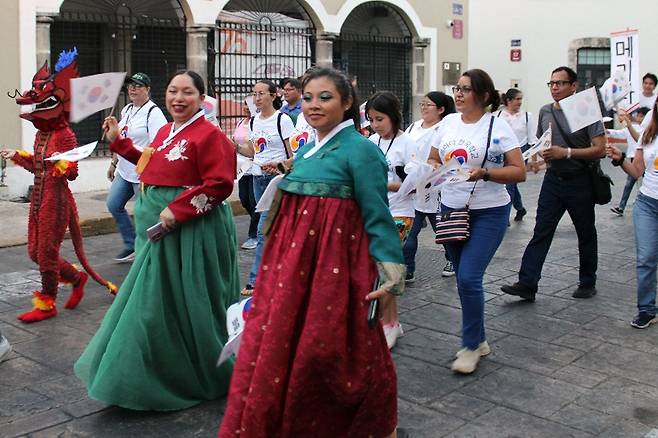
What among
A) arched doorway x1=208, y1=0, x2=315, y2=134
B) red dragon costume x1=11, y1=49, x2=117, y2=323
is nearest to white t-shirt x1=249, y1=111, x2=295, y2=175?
red dragon costume x1=11, y1=49, x2=117, y2=323

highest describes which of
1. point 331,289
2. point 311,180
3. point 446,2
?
point 446,2

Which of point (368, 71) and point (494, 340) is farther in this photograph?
point (368, 71)

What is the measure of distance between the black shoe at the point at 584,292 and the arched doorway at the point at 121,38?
28.7 feet

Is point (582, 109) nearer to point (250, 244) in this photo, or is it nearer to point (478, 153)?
point (478, 153)

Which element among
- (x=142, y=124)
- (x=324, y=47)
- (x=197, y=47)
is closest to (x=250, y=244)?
(x=142, y=124)

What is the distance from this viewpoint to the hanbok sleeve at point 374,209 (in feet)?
11.6

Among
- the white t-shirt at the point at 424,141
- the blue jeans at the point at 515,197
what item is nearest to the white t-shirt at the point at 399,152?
the white t-shirt at the point at 424,141

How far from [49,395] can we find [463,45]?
642 inches

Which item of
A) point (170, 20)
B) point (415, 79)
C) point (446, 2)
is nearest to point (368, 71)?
point (415, 79)

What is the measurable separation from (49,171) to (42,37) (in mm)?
6666

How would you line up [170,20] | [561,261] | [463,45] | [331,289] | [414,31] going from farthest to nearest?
[463,45] → [414,31] → [170,20] → [561,261] → [331,289]

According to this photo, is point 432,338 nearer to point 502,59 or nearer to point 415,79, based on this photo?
point 415,79

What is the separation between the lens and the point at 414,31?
18.4 metres

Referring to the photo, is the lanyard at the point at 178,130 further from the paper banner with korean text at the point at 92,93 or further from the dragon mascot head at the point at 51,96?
the dragon mascot head at the point at 51,96
